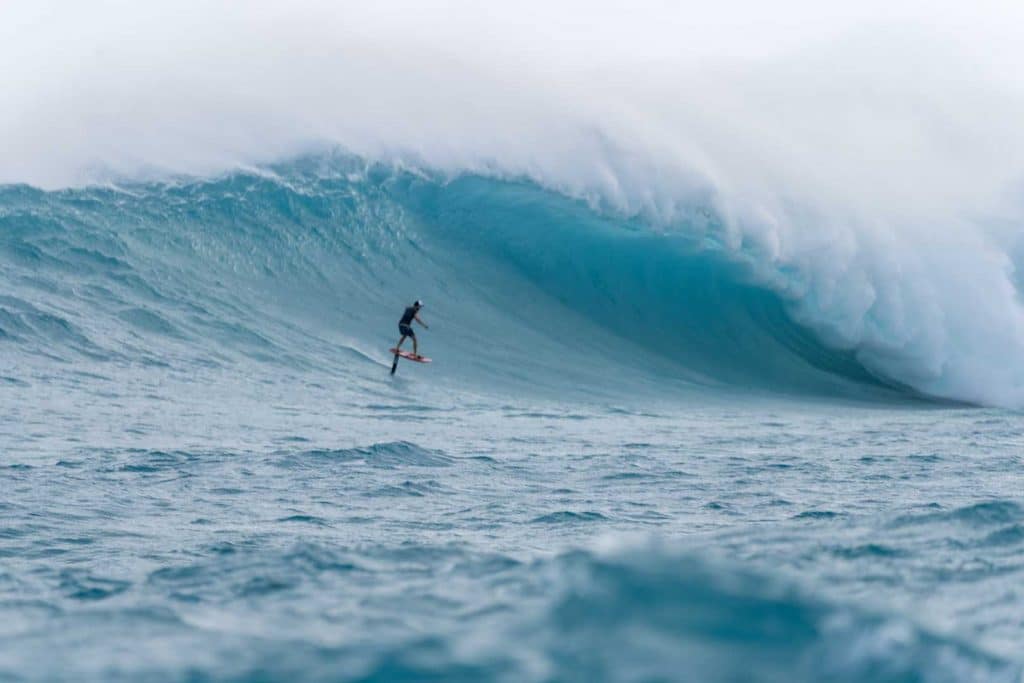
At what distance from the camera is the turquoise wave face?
15.2 meters

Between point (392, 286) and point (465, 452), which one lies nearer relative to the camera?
point (465, 452)

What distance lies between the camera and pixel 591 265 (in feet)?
60.6

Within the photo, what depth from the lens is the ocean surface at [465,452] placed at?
12.5ft

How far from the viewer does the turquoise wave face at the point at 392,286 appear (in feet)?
49.8

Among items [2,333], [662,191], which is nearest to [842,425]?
[662,191]

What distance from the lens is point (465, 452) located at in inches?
397

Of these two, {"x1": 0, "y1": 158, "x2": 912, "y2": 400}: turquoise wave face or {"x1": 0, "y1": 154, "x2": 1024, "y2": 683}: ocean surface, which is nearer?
{"x1": 0, "y1": 154, "x2": 1024, "y2": 683}: ocean surface

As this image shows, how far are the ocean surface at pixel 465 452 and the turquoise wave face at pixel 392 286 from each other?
57 mm

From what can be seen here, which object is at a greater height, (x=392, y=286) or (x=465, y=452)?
(x=392, y=286)

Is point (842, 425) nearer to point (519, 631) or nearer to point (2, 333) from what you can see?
point (2, 333)

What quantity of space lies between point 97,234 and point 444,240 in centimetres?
484

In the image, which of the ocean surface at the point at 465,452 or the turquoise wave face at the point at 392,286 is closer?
the ocean surface at the point at 465,452

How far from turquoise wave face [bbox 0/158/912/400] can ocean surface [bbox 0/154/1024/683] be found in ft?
0.19

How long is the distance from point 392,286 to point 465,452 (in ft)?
26.3
